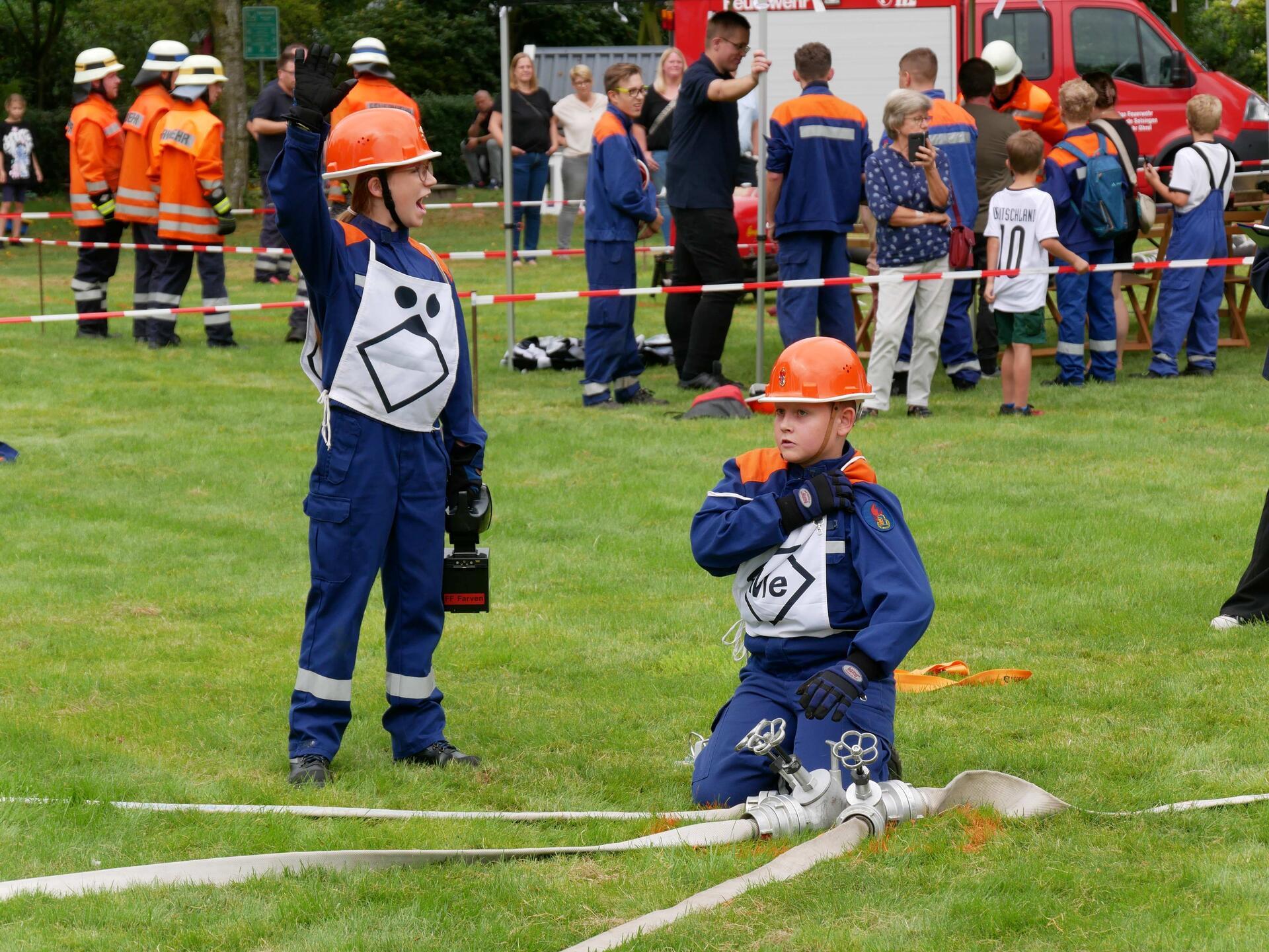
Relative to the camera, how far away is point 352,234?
4824mm

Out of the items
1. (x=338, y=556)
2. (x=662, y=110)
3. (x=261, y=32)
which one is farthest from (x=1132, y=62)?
(x=338, y=556)

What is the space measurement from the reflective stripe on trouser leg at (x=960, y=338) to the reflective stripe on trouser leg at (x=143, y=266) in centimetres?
697

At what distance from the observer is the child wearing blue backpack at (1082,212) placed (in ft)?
38.9

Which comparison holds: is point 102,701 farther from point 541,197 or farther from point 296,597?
point 541,197

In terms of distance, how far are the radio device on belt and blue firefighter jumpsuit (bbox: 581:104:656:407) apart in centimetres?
640

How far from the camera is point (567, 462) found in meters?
10.0

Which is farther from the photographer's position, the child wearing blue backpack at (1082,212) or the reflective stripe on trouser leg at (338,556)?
the child wearing blue backpack at (1082,212)

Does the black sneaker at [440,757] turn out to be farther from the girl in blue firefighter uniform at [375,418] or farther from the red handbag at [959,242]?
the red handbag at [959,242]

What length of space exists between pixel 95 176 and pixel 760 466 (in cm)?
1197

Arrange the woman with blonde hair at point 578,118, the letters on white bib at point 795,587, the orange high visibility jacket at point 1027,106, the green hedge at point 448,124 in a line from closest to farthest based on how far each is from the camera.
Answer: the letters on white bib at point 795,587
the orange high visibility jacket at point 1027,106
the woman with blonde hair at point 578,118
the green hedge at point 448,124

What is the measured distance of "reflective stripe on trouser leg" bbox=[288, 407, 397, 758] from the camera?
4.79 m

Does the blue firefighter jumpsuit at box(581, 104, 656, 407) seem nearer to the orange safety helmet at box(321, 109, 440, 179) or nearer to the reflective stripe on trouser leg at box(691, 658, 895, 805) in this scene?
the orange safety helmet at box(321, 109, 440, 179)

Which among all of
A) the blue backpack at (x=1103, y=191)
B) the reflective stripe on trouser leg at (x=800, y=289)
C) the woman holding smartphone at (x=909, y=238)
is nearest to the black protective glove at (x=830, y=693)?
the woman holding smartphone at (x=909, y=238)

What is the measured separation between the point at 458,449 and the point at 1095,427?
6639 mm
